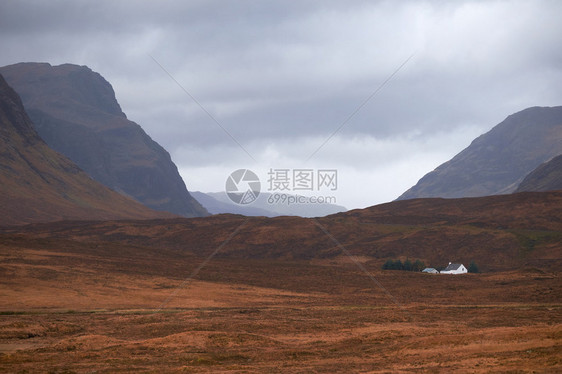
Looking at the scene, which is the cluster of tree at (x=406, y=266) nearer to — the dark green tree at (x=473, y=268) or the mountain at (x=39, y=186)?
the dark green tree at (x=473, y=268)

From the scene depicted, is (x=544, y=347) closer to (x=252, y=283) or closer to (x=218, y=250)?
(x=252, y=283)

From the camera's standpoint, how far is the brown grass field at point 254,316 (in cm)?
2336

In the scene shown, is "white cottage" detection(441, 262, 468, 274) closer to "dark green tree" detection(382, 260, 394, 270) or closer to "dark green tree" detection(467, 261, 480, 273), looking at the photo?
"dark green tree" detection(467, 261, 480, 273)

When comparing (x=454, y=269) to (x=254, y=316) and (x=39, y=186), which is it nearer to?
(x=254, y=316)

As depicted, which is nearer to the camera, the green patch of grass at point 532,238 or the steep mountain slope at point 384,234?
the green patch of grass at point 532,238

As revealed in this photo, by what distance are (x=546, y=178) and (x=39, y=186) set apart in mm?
142939

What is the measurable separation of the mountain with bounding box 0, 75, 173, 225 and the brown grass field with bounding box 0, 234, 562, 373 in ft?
229

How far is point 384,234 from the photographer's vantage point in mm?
102438

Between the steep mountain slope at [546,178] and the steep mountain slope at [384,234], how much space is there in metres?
59.5

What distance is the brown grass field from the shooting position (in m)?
23.4

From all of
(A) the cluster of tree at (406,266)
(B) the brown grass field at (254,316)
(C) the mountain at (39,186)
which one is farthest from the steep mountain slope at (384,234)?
(C) the mountain at (39,186)

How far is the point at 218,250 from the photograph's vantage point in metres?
104

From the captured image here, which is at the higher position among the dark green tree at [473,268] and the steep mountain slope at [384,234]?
the steep mountain slope at [384,234]

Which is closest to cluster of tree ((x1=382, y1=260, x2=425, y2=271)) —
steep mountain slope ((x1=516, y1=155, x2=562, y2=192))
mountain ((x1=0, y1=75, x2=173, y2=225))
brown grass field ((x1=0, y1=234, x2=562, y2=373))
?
brown grass field ((x1=0, y1=234, x2=562, y2=373))
